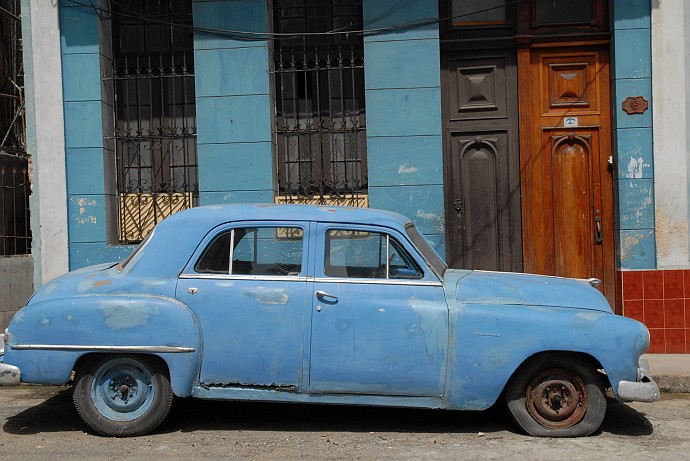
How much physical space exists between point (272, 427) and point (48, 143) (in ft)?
16.3

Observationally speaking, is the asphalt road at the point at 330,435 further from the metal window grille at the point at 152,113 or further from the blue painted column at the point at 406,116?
the metal window grille at the point at 152,113

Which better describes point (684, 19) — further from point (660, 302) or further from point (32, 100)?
point (32, 100)

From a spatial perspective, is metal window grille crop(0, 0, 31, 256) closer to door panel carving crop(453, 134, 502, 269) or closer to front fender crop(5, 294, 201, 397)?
front fender crop(5, 294, 201, 397)

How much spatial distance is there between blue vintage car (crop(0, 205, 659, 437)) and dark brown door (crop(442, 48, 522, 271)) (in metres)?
3.54

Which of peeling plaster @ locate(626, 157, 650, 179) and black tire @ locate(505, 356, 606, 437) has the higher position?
peeling plaster @ locate(626, 157, 650, 179)

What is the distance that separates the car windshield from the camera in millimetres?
6328

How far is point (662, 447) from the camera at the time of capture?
→ 595 centimetres

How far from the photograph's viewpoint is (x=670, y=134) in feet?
30.5

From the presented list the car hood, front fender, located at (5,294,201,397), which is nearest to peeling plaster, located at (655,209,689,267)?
the car hood

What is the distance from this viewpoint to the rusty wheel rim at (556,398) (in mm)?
6145

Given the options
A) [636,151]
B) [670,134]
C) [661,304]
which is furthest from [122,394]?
[670,134]

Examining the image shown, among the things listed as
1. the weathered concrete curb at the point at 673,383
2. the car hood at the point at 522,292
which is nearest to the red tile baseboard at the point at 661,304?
the weathered concrete curb at the point at 673,383

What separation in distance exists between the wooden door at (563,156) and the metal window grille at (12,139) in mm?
5995

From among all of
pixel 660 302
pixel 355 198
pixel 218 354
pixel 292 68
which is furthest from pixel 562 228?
pixel 218 354
